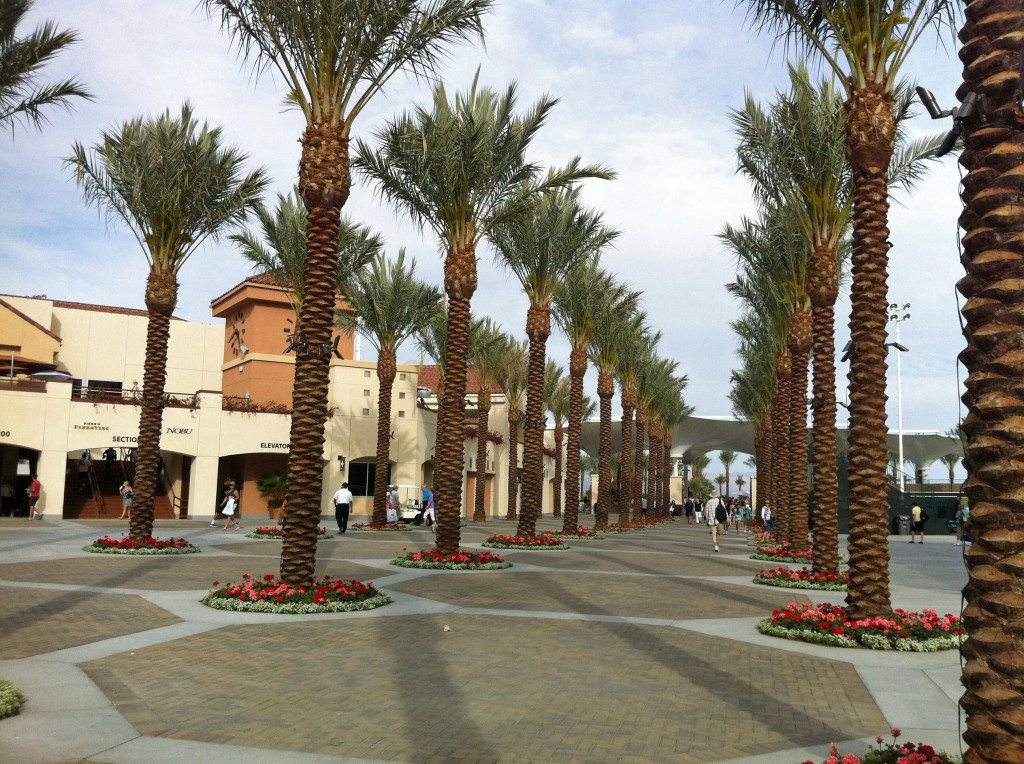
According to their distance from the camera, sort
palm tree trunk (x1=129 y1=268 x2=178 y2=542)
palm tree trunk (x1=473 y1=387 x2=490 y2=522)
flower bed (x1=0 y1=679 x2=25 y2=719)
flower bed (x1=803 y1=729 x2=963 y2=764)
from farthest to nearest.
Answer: palm tree trunk (x1=473 y1=387 x2=490 y2=522)
palm tree trunk (x1=129 y1=268 x2=178 y2=542)
flower bed (x1=0 y1=679 x2=25 y2=719)
flower bed (x1=803 y1=729 x2=963 y2=764)

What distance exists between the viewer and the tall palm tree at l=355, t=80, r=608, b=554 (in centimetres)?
1930

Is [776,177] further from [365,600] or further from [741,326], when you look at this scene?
[741,326]

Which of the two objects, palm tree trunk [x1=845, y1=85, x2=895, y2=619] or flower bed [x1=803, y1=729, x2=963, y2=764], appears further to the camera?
palm tree trunk [x1=845, y1=85, x2=895, y2=619]

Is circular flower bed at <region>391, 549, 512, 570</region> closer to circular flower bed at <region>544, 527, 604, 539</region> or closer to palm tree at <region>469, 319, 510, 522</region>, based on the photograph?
circular flower bed at <region>544, 527, 604, 539</region>

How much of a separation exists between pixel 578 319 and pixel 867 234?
2070cm

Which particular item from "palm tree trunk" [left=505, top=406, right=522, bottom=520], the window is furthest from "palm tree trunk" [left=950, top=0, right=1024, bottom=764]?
the window

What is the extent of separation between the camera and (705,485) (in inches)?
4018

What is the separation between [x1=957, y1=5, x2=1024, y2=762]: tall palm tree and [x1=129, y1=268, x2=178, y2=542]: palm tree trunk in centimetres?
1904

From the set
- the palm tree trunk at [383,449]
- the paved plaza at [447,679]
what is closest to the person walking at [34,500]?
the palm tree trunk at [383,449]

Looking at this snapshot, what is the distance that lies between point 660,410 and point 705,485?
47341 millimetres

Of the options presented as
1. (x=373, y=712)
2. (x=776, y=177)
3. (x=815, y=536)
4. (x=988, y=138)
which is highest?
(x=776, y=177)

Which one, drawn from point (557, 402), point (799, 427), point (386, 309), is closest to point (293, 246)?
point (386, 309)

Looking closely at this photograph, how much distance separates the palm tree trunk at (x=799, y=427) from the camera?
70.9ft

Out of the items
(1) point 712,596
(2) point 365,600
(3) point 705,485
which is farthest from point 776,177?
(3) point 705,485
